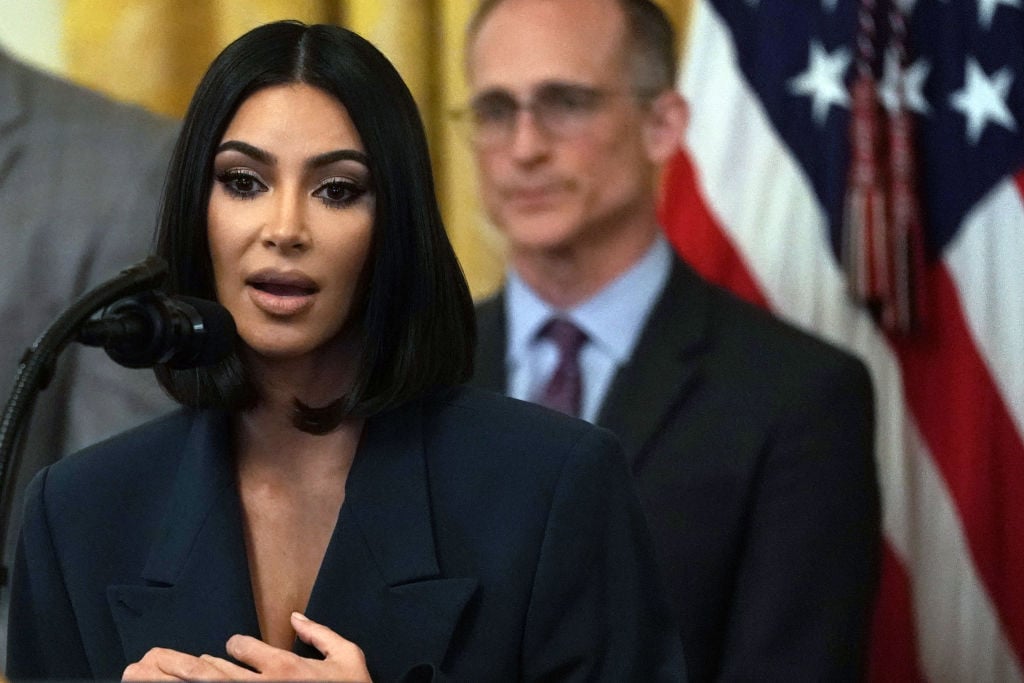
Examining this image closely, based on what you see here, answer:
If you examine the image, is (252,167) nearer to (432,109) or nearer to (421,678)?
(421,678)

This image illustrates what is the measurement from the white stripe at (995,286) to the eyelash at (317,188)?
148 centimetres

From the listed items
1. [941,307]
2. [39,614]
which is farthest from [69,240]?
[941,307]

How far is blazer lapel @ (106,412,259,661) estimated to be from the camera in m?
1.55

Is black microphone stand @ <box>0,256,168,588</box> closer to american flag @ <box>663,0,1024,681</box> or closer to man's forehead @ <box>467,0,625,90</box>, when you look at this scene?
man's forehead @ <box>467,0,625,90</box>

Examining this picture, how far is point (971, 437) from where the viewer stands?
281 centimetres

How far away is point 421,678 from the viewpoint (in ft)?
4.85

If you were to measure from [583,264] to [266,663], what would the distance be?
1.36 metres

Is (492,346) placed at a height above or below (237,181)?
below

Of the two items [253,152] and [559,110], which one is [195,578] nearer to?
[253,152]

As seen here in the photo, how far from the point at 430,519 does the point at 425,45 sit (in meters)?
1.41

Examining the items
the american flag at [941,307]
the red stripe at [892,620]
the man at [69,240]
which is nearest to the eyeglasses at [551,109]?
the american flag at [941,307]

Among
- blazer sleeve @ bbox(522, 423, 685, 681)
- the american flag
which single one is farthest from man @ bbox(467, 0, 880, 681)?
blazer sleeve @ bbox(522, 423, 685, 681)

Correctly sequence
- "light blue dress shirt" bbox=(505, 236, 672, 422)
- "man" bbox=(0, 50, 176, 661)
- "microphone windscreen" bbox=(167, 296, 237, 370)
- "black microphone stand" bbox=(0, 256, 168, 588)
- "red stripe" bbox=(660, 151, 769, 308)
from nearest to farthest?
"black microphone stand" bbox=(0, 256, 168, 588) → "microphone windscreen" bbox=(167, 296, 237, 370) → "man" bbox=(0, 50, 176, 661) → "light blue dress shirt" bbox=(505, 236, 672, 422) → "red stripe" bbox=(660, 151, 769, 308)

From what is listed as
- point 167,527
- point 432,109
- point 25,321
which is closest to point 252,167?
point 167,527
